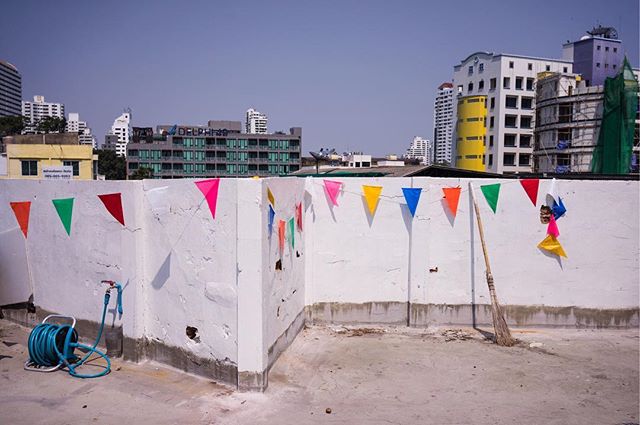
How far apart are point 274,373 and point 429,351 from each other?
8.77 feet

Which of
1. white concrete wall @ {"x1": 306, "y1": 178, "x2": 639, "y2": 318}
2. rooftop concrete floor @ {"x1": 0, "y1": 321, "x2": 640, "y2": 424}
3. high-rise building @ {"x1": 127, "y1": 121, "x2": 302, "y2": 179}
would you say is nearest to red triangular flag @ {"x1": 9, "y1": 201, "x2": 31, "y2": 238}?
rooftop concrete floor @ {"x1": 0, "y1": 321, "x2": 640, "y2": 424}

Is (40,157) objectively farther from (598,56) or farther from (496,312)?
(598,56)

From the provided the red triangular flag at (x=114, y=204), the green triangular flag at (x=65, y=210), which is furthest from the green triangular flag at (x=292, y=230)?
the green triangular flag at (x=65, y=210)

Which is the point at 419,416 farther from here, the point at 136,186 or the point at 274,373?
the point at 136,186

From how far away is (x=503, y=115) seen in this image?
65.8m

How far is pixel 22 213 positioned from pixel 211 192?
14.9ft

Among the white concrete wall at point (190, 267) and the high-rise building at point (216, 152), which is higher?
the high-rise building at point (216, 152)

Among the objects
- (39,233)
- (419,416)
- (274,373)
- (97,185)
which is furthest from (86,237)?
(419,416)

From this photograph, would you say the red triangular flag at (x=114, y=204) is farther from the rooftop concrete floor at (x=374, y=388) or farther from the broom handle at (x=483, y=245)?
the broom handle at (x=483, y=245)

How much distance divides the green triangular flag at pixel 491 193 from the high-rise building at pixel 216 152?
8199 centimetres

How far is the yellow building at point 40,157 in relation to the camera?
1587 inches

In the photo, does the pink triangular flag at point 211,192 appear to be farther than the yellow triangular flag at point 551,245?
No

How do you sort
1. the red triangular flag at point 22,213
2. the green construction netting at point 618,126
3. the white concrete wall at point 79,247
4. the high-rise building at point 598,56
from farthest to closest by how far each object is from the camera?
the high-rise building at point 598,56, the green construction netting at point 618,126, the red triangular flag at point 22,213, the white concrete wall at point 79,247

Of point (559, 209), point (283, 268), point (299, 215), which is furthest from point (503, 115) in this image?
point (283, 268)
